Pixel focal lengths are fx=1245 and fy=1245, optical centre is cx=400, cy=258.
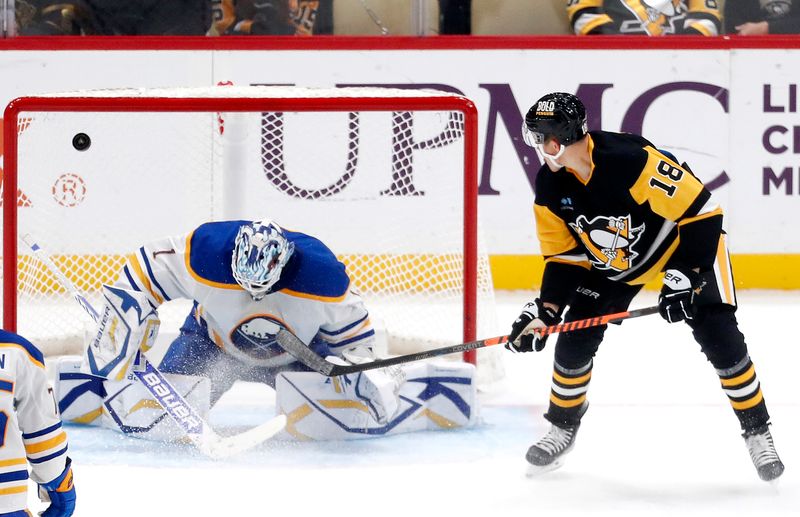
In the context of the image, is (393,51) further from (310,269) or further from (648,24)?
(310,269)

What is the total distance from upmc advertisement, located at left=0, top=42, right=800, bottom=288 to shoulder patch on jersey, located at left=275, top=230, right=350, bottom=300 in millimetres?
2094

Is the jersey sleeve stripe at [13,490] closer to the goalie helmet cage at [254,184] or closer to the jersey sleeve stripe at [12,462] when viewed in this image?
the jersey sleeve stripe at [12,462]

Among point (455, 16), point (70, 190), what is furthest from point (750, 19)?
point (70, 190)

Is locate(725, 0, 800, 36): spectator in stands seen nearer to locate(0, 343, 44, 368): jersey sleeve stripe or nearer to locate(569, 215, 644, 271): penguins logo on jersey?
locate(569, 215, 644, 271): penguins logo on jersey

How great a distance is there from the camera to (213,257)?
3.10m

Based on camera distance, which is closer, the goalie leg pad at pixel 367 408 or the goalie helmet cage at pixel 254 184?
the goalie leg pad at pixel 367 408

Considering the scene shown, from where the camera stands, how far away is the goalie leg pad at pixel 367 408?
315 cm

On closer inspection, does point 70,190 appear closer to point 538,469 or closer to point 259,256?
point 259,256

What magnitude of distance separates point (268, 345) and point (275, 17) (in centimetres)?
230

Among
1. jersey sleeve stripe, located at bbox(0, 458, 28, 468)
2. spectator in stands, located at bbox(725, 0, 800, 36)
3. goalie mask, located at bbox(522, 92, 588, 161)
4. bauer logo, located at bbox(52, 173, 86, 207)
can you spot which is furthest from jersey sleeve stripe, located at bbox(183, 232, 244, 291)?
spectator in stands, located at bbox(725, 0, 800, 36)

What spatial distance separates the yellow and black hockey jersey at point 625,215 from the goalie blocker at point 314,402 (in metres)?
0.59

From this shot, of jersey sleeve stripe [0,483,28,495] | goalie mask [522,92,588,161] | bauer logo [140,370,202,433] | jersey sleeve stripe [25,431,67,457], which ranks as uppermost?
goalie mask [522,92,588,161]

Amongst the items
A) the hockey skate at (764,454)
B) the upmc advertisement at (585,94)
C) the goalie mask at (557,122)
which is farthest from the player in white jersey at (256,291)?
the upmc advertisement at (585,94)

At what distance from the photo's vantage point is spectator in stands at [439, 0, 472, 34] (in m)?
5.20
